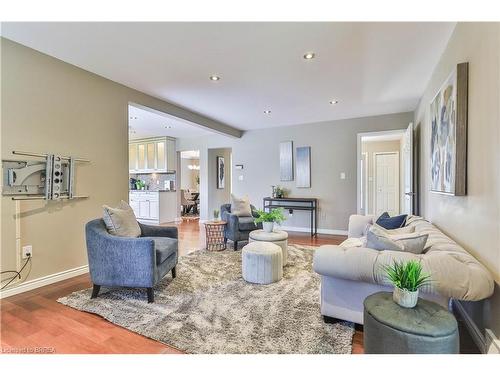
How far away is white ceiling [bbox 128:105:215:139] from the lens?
509 centimetres

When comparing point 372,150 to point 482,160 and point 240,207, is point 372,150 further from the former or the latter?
point 482,160

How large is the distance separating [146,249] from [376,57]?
9.67 ft

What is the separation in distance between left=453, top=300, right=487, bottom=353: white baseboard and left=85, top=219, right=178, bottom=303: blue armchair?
2.32m

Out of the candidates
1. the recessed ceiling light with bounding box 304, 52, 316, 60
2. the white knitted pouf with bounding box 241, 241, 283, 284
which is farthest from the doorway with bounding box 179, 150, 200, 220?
the recessed ceiling light with bounding box 304, 52, 316, 60

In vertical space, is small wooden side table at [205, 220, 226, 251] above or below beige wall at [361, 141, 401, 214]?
below

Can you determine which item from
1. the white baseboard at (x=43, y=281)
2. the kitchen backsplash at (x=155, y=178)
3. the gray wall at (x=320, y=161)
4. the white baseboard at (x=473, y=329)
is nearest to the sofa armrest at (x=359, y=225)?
the white baseboard at (x=473, y=329)

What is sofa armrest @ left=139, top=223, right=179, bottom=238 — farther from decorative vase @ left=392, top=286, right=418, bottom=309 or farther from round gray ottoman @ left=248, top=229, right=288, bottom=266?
decorative vase @ left=392, top=286, right=418, bottom=309

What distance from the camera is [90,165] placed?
10.5 ft

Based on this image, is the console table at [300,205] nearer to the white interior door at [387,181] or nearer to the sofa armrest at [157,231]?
the white interior door at [387,181]

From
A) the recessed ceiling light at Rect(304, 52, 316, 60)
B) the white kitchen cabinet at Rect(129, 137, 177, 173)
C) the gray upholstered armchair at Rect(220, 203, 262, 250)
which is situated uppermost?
the recessed ceiling light at Rect(304, 52, 316, 60)

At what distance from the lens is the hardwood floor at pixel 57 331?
1684 millimetres

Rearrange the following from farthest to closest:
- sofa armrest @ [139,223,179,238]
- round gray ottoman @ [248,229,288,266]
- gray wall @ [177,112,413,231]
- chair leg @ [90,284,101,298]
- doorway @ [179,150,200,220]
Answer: doorway @ [179,150,200,220] < gray wall @ [177,112,413,231] < round gray ottoman @ [248,229,288,266] < sofa armrest @ [139,223,179,238] < chair leg @ [90,284,101,298]

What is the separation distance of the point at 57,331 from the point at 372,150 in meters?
8.07
